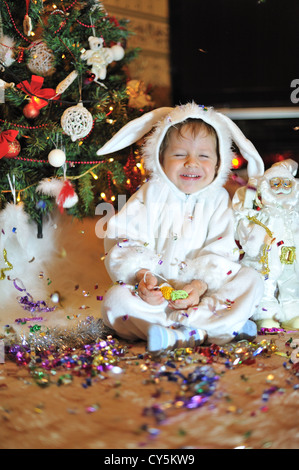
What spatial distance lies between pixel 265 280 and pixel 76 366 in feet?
2.72

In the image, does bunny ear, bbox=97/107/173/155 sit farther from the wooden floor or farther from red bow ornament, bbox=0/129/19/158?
the wooden floor

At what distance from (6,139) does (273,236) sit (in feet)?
3.77

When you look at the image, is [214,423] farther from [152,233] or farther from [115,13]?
[115,13]

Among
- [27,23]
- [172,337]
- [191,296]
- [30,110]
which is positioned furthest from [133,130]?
[172,337]

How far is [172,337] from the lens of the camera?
1.65 metres

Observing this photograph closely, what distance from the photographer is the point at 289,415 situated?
126 cm

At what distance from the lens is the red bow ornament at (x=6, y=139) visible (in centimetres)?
208

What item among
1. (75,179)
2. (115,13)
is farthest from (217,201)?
(115,13)

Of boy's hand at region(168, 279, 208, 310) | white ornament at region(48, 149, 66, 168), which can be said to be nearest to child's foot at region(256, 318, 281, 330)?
boy's hand at region(168, 279, 208, 310)

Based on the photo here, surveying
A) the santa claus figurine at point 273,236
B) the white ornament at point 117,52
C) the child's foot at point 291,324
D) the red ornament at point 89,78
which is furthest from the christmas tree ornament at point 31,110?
the child's foot at point 291,324

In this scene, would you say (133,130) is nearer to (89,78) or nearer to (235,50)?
(89,78)

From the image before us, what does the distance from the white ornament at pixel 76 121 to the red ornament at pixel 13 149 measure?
0.21 m

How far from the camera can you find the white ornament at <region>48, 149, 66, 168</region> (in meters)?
2.12
